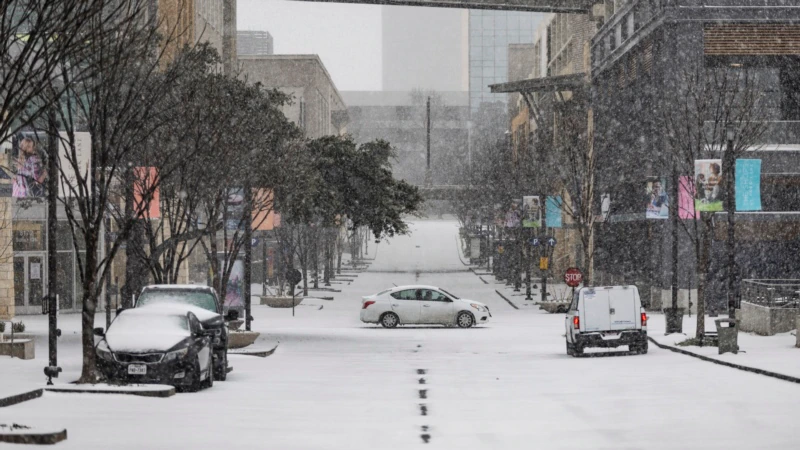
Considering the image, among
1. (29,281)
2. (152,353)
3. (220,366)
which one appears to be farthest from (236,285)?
(152,353)

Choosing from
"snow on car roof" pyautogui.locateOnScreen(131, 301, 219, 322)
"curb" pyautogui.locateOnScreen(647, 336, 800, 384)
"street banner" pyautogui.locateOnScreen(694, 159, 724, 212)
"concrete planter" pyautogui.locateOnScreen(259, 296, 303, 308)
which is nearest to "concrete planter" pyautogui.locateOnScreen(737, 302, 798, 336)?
"curb" pyautogui.locateOnScreen(647, 336, 800, 384)

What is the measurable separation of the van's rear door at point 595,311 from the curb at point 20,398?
595 inches

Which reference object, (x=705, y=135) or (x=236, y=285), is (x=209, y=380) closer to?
(x=705, y=135)

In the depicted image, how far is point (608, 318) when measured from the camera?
31.8m

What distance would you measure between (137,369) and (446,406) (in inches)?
205

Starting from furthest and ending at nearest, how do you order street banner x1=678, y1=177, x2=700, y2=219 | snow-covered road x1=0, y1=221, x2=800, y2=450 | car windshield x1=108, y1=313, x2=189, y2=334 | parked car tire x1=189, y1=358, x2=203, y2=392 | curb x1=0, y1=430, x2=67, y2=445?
street banner x1=678, y1=177, x2=700, y2=219 → car windshield x1=108, y1=313, x2=189, y2=334 → parked car tire x1=189, y1=358, x2=203, y2=392 → snow-covered road x1=0, y1=221, x2=800, y2=450 → curb x1=0, y1=430, x2=67, y2=445

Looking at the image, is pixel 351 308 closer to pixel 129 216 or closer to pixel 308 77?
pixel 129 216

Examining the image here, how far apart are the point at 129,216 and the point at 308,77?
108m

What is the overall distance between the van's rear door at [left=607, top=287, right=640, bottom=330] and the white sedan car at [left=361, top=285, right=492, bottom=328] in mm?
16178

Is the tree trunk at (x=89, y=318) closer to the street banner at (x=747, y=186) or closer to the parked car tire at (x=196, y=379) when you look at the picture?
the parked car tire at (x=196, y=379)

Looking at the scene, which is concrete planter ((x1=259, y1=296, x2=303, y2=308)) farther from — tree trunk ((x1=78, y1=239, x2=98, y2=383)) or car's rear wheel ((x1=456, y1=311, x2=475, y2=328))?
tree trunk ((x1=78, y1=239, x2=98, y2=383))

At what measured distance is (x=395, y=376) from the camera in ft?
85.4

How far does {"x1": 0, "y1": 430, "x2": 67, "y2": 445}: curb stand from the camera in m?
14.5

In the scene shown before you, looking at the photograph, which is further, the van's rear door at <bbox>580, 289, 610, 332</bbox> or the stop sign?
the stop sign
